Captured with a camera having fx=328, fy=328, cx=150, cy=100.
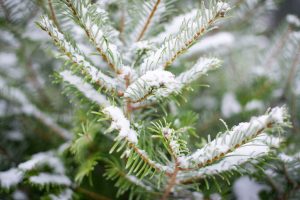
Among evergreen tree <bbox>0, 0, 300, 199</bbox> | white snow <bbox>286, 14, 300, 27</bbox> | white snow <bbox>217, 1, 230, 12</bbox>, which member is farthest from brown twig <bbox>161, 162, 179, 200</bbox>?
white snow <bbox>286, 14, 300, 27</bbox>

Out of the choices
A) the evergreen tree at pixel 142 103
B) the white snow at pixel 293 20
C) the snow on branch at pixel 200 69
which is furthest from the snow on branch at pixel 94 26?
the white snow at pixel 293 20

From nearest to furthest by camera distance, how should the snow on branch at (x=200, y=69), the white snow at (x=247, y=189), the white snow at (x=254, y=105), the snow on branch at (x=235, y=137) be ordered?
the snow on branch at (x=235, y=137)
the snow on branch at (x=200, y=69)
the white snow at (x=247, y=189)
the white snow at (x=254, y=105)

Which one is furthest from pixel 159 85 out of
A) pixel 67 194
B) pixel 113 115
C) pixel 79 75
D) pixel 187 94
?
pixel 187 94

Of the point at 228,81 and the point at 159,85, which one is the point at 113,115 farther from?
the point at 228,81

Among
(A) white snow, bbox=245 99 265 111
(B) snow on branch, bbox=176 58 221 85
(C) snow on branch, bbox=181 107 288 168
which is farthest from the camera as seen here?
(A) white snow, bbox=245 99 265 111

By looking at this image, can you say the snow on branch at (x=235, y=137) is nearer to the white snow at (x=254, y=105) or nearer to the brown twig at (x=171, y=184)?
the brown twig at (x=171, y=184)

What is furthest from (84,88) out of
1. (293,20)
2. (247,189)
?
(293,20)

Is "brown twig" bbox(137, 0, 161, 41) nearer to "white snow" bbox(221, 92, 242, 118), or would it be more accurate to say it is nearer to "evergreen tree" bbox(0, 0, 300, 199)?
"evergreen tree" bbox(0, 0, 300, 199)
